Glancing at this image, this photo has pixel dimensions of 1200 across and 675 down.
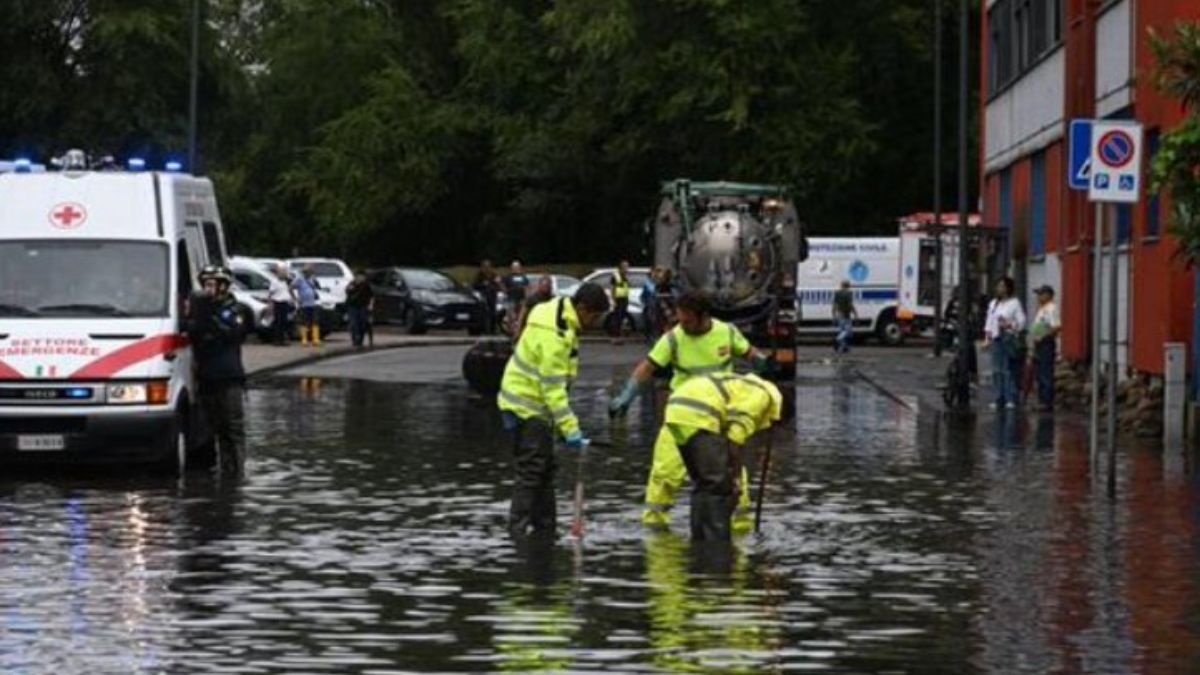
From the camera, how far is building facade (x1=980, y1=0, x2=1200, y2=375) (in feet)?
105

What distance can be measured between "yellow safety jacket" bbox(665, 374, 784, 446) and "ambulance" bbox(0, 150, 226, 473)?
249 inches

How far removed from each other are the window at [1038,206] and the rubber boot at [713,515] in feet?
92.2

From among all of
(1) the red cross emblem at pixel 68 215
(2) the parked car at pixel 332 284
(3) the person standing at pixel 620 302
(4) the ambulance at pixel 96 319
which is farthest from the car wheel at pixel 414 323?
(1) the red cross emblem at pixel 68 215

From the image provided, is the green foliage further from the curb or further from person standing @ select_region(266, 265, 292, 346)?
person standing @ select_region(266, 265, 292, 346)

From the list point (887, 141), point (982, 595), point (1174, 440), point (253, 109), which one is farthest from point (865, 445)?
point (253, 109)

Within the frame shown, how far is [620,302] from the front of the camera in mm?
64500

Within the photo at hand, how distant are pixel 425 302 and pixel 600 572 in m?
51.3

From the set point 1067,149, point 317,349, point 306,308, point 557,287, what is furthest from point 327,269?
point 1067,149

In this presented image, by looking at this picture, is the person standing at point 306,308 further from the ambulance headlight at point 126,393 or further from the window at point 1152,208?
the ambulance headlight at point 126,393

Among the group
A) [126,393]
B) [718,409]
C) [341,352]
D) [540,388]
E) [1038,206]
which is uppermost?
[1038,206]

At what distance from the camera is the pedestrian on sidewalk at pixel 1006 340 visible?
115 ft

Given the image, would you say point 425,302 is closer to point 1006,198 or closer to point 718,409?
point 1006,198

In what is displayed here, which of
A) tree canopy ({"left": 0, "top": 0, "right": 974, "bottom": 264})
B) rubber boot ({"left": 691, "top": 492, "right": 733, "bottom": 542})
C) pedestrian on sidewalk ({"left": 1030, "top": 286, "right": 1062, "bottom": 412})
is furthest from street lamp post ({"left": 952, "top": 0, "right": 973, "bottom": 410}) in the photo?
tree canopy ({"left": 0, "top": 0, "right": 974, "bottom": 264})

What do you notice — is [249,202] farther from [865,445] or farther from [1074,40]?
[865,445]
